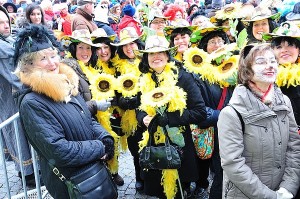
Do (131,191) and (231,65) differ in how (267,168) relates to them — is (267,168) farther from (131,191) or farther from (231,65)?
(131,191)

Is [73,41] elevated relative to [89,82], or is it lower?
elevated

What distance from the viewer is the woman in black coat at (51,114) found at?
9.00ft

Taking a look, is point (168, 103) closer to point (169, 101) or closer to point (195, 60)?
point (169, 101)

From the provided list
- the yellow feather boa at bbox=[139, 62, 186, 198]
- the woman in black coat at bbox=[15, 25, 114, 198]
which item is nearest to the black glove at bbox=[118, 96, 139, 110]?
the yellow feather boa at bbox=[139, 62, 186, 198]

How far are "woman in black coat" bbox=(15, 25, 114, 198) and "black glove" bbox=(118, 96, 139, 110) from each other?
4.13ft

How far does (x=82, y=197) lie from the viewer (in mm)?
2822

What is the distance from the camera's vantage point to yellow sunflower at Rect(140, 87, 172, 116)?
350 centimetres

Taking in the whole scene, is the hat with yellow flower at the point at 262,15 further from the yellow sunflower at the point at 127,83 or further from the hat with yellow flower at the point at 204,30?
the yellow sunflower at the point at 127,83

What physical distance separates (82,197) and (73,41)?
2342 millimetres

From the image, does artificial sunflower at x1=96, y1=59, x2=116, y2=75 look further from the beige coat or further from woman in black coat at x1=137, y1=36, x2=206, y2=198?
the beige coat

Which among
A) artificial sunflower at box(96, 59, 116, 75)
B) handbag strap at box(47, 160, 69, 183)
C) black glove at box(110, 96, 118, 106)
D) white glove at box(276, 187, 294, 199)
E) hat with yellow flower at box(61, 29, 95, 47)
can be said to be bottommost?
white glove at box(276, 187, 294, 199)

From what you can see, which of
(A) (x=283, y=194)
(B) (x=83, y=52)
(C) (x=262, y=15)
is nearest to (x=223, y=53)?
(C) (x=262, y=15)

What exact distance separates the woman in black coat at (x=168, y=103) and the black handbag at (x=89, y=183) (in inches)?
36.5

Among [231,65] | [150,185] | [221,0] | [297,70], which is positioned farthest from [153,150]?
[221,0]
